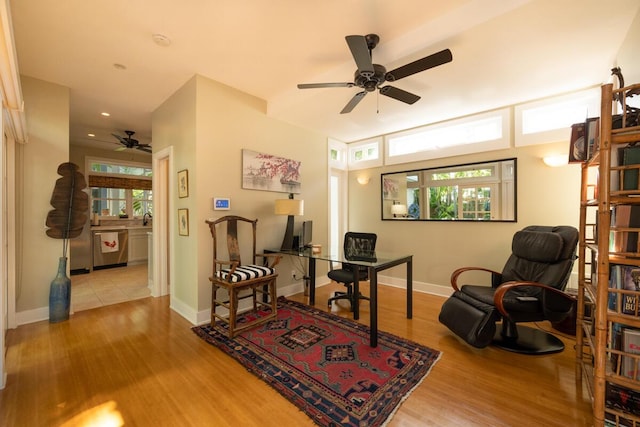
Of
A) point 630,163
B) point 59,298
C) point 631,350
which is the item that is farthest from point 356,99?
point 59,298

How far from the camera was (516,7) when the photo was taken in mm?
1827

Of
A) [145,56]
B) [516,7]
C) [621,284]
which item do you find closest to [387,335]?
[621,284]

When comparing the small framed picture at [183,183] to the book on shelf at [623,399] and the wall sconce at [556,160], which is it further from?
the wall sconce at [556,160]

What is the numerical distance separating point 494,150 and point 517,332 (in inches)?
90.1

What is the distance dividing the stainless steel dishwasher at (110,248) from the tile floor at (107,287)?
0.61 ft

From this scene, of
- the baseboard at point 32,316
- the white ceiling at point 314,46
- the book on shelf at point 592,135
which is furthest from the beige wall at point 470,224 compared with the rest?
the baseboard at point 32,316

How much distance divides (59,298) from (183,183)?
190cm

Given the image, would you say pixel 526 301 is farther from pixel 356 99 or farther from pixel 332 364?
pixel 356 99

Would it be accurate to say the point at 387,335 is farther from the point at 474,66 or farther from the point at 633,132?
the point at 474,66

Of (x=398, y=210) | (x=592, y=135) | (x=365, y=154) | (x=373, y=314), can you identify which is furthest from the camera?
(x=365, y=154)

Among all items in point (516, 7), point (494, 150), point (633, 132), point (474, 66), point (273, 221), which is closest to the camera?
point (633, 132)

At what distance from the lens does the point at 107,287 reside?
14.4 feet

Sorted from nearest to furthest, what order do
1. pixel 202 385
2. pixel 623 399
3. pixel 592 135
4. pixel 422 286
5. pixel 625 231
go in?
pixel 625 231
pixel 623 399
pixel 592 135
pixel 202 385
pixel 422 286

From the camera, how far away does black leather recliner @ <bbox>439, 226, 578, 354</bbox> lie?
223 centimetres
